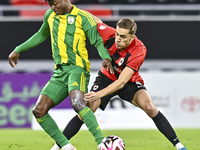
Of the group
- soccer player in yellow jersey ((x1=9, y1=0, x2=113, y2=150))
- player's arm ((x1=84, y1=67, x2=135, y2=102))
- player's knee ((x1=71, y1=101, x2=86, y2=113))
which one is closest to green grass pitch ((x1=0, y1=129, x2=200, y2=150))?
soccer player in yellow jersey ((x1=9, y1=0, x2=113, y2=150))

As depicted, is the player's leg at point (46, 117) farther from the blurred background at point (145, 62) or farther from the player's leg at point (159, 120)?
the blurred background at point (145, 62)

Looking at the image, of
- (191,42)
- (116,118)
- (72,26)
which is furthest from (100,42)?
(191,42)

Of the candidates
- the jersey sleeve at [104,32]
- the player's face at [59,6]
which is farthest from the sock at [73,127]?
the player's face at [59,6]

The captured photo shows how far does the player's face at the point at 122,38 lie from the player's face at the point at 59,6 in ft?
2.21

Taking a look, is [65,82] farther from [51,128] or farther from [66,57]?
[51,128]

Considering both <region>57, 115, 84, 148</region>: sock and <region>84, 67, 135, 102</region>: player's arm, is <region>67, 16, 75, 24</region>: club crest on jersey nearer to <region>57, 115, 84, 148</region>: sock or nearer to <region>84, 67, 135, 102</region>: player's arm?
<region>84, 67, 135, 102</region>: player's arm

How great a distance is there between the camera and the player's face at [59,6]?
14.8ft

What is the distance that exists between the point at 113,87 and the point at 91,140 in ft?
8.57

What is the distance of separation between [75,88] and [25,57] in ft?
16.7

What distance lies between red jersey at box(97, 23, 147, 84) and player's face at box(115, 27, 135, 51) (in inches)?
6.0

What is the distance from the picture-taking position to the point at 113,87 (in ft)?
14.4

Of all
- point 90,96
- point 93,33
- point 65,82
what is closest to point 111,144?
point 90,96

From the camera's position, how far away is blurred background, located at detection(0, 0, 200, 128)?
336 inches

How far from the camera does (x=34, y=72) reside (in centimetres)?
919
